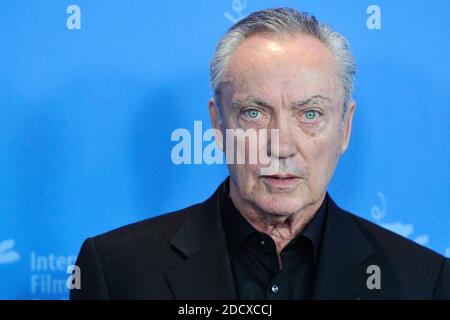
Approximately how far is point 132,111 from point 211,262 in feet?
1.42

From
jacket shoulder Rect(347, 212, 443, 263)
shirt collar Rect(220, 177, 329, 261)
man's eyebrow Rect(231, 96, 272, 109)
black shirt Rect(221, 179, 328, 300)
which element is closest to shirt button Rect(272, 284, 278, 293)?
black shirt Rect(221, 179, 328, 300)

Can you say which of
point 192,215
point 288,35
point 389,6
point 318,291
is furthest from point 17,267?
point 389,6

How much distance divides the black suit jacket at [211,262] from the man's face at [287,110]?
0.12m

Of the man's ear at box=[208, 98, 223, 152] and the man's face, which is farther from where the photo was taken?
the man's ear at box=[208, 98, 223, 152]

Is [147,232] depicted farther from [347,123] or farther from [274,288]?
[347,123]

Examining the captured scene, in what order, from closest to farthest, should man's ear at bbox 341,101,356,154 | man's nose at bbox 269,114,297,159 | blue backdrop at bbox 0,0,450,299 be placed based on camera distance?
man's nose at bbox 269,114,297,159, man's ear at bbox 341,101,356,154, blue backdrop at bbox 0,0,450,299

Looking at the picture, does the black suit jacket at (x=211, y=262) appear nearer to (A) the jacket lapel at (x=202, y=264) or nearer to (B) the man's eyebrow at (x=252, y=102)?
(A) the jacket lapel at (x=202, y=264)

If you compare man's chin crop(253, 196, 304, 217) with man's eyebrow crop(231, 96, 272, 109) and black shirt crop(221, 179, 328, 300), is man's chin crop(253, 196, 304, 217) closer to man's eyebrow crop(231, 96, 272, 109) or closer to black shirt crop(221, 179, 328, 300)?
black shirt crop(221, 179, 328, 300)

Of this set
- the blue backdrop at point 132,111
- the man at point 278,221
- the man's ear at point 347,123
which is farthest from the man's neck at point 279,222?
the blue backdrop at point 132,111

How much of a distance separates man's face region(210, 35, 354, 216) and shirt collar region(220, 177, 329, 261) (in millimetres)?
52

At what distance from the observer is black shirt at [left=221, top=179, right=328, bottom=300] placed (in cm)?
149

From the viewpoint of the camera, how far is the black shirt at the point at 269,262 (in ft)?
4.89
